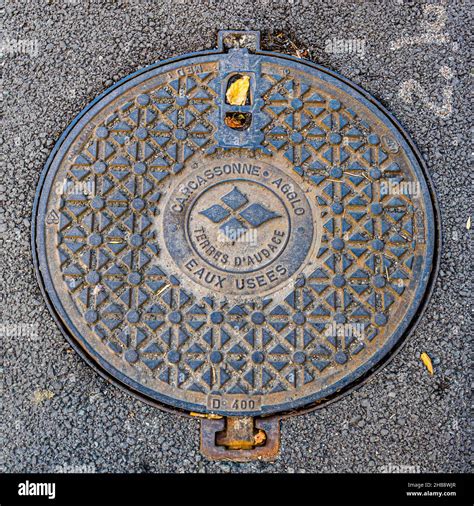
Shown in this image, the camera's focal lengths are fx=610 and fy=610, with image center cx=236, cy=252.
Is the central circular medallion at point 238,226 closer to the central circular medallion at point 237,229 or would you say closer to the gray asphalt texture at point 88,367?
the central circular medallion at point 237,229

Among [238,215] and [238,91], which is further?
[238,91]

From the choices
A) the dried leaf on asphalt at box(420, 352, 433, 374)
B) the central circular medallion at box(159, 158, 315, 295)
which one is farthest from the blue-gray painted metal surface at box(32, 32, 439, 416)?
the dried leaf on asphalt at box(420, 352, 433, 374)

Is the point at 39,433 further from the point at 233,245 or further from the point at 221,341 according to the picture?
the point at 233,245

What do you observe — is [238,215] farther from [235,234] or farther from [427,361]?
[427,361]

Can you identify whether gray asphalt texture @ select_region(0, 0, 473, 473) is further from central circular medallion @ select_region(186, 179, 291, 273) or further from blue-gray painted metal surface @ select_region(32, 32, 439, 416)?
central circular medallion @ select_region(186, 179, 291, 273)

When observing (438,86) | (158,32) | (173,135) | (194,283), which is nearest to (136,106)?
(173,135)

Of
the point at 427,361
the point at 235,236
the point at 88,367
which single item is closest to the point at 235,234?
the point at 235,236

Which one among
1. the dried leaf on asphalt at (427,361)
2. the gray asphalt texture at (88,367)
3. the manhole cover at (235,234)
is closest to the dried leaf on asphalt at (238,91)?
the manhole cover at (235,234)
